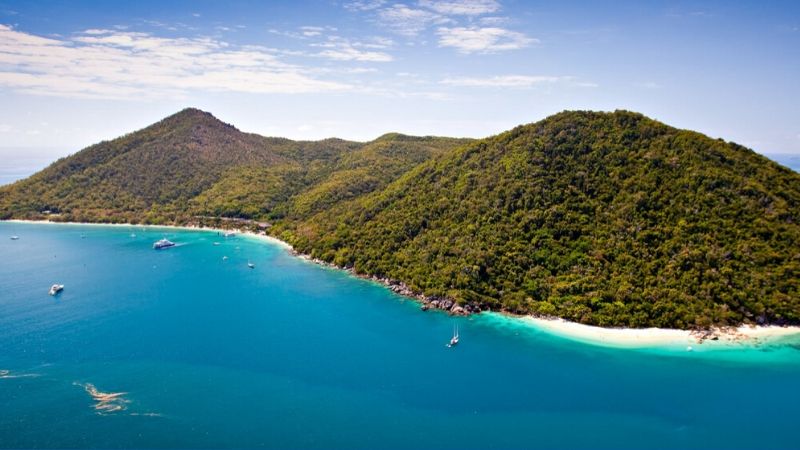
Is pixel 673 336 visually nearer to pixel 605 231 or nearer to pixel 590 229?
pixel 605 231

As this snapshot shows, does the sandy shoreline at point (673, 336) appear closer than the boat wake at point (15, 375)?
No

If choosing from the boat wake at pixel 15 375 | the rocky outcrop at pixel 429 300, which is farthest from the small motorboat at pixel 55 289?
the rocky outcrop at pixel 429 300

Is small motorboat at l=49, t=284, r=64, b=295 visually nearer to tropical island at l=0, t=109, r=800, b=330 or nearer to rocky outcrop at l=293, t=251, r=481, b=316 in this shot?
tropical island at l=0, t=109, r=800, b=330

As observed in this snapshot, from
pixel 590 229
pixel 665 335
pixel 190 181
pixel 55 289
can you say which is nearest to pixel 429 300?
pixel 590 229

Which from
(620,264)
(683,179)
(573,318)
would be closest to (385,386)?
(573,318)

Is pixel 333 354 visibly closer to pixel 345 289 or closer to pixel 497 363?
pixel 497 363

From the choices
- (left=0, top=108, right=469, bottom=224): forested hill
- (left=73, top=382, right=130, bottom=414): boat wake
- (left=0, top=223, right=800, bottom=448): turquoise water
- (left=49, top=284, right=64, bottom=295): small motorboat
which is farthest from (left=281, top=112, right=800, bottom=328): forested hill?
(left=0, top=108, right=469, bottom=224): forested hill

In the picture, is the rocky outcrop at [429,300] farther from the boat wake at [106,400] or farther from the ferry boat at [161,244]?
the ferry boat at [161,244]
